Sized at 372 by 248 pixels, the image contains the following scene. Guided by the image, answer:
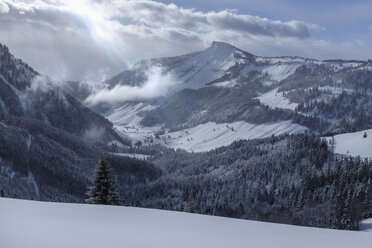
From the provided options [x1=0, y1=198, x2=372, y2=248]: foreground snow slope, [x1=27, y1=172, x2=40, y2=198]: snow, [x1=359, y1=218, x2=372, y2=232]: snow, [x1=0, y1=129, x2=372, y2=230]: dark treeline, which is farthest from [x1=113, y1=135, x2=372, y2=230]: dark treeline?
[x1=0, y1=198, x2=372, y2=248]: foreground snow slope

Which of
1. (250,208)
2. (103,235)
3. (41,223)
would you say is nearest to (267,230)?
(103,235)

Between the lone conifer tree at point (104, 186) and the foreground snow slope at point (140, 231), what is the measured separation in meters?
22.4

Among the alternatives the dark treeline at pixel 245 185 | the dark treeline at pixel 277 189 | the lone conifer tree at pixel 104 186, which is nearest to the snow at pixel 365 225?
the dark treeline at pixel 277 189

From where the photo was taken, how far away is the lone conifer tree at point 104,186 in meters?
35.6

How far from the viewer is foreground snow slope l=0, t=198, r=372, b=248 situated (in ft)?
→ 32.0

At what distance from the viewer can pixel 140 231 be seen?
10.8 m

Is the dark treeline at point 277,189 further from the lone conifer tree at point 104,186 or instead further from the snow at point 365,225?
the lone conifer tree at point 104,186

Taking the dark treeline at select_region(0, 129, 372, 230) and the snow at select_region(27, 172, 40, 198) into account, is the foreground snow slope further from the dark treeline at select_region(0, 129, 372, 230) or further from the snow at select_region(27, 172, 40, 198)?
the snow at select_region(27, 172, 40, 198)

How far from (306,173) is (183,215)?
166 m

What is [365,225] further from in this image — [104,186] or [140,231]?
[140,231]

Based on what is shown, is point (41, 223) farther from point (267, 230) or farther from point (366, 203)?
point (366, 203)

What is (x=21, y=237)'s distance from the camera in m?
9.63

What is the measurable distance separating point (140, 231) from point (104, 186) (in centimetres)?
2670

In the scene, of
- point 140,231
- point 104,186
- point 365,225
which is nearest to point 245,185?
point 365,225
